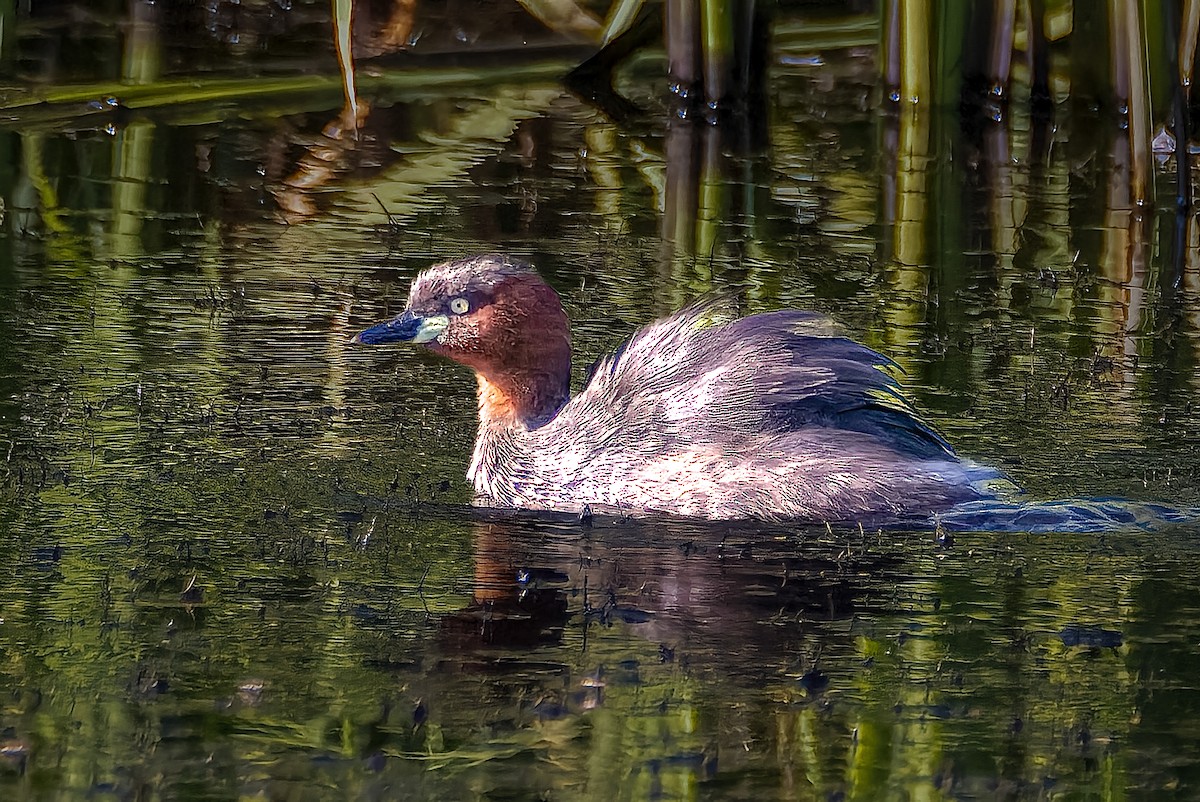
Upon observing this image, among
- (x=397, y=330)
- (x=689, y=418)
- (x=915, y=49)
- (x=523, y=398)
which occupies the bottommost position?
(x=689, y=418)

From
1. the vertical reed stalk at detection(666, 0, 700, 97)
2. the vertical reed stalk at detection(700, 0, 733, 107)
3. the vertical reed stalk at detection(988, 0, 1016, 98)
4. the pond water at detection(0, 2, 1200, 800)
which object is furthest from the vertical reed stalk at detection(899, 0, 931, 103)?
the vertical reed stalk at detection(666, 0, 700, 97)

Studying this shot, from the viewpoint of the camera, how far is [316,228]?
11.3 meters

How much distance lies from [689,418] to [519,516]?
2.24 ft

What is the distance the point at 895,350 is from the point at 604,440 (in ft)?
6.35

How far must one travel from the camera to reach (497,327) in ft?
26.7

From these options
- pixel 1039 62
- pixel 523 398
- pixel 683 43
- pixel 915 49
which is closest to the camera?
pixel 523 398

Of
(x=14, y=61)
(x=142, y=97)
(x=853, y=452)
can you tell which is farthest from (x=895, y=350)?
(x=14, y=61)

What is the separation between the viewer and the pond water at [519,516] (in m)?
5.39

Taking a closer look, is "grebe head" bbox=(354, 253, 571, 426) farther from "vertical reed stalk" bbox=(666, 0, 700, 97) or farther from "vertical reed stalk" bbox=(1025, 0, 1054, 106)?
"vertical reed stalk" bbox=(1025, 0, 1054, 106)

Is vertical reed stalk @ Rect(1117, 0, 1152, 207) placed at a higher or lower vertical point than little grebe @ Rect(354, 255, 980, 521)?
higher

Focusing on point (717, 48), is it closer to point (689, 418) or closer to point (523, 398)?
point (523, 398)

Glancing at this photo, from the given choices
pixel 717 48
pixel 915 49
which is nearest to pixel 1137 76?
pixel 915 49

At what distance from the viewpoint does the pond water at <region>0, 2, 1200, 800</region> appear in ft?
17.7

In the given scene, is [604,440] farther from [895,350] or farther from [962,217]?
[962,217]
